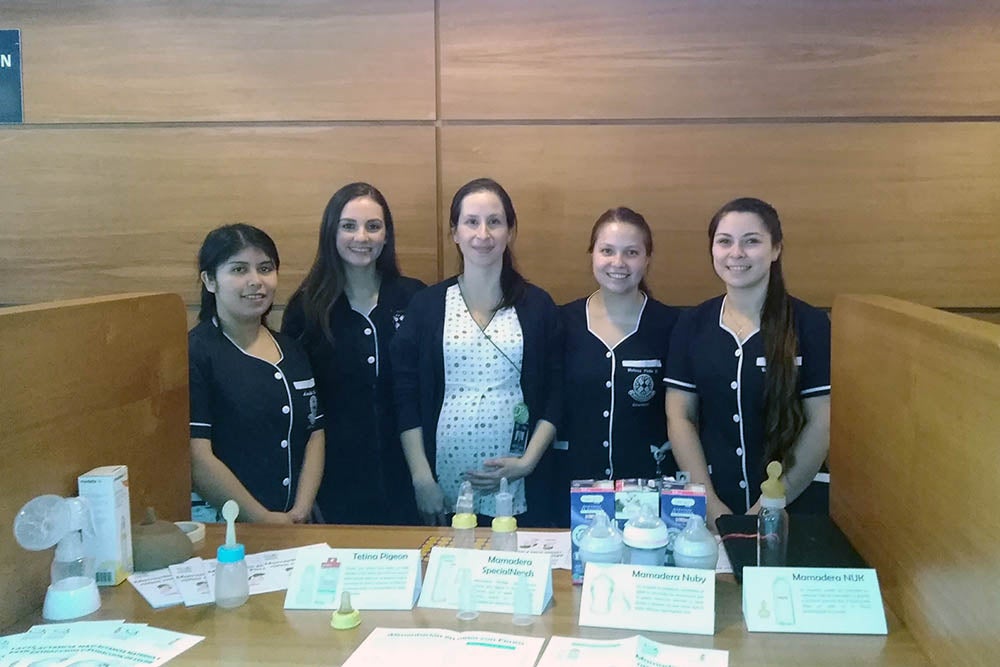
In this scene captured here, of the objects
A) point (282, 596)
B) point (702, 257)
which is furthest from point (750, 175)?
point (282, 596)

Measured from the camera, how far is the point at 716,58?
2.80 metres

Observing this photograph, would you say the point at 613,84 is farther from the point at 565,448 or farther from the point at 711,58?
the point at 565,448

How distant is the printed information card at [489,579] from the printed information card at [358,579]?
4cm

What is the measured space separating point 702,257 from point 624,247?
2.04ft

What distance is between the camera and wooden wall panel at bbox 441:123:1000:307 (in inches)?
110

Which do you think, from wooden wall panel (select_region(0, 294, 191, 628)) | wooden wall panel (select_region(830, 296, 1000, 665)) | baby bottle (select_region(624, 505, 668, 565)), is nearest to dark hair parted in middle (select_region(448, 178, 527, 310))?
wooden wall panel (select_region(0, 294, 191, 628))

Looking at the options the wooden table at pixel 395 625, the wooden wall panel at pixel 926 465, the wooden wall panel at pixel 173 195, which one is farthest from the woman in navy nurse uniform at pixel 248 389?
the wooden wall panel at pixel 926 465

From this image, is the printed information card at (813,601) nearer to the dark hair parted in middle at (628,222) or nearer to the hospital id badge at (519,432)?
the hospital id badge at (519,432)

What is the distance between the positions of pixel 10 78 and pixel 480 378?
216 cm

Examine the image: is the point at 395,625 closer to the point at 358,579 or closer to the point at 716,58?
the point at 358,579

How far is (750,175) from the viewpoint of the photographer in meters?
2.84

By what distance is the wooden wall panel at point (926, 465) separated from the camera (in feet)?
3.34

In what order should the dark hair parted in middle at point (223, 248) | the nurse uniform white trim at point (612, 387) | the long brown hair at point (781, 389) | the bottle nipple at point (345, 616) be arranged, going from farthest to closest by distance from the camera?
the nurse uniform white trim at point (612, 387) → the dark hair parted in middle at point (223, 248) → the long brown hair at point (781, 389) → the bottle nipple at point (345, 616)

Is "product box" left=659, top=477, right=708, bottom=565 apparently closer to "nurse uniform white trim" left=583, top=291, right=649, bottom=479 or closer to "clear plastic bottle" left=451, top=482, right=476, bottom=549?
"clear plastic bottle" left=451, top=482, right=476, bottom=549
